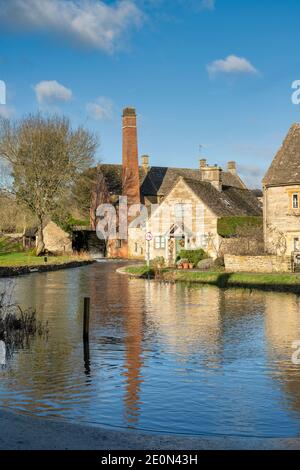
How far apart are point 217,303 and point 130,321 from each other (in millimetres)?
6485

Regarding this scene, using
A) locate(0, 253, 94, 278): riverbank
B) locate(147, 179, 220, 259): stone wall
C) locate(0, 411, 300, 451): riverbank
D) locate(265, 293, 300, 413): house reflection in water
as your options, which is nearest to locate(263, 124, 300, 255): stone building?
locate(147, 179, 220, 259): stone wall

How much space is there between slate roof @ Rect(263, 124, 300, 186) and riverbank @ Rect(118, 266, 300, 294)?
8867mm

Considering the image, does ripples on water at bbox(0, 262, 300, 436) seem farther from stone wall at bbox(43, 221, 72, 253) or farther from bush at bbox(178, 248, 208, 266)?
stone wall at bbox(43, 221, 72, 253)

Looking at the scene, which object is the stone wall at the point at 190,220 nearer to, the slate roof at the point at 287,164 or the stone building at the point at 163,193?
the stone building at the point at 163,193

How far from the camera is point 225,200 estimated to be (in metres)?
59.7

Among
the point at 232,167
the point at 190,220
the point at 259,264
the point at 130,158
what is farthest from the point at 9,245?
the point at 259,264

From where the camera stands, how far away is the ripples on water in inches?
453

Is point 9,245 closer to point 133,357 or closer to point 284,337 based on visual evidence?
point 284,337

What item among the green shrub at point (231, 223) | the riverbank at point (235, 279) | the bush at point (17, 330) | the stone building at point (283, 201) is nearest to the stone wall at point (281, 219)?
the stone building at point (283, 201)

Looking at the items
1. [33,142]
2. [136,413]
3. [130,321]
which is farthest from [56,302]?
[33,142]

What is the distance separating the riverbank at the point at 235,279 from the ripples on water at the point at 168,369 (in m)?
6.22

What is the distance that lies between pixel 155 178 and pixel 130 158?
11630 millimetres

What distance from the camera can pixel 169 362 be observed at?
16.0 meters

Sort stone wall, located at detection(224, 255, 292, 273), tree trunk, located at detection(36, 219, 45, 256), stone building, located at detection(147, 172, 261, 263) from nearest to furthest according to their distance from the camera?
1. stone wall, located at detection(224, 255, 292, 273)
2. stone building, located at detection(147, 172, 261, 263)
3. tree trunk, located at detection(36, 219, 45, 256)
